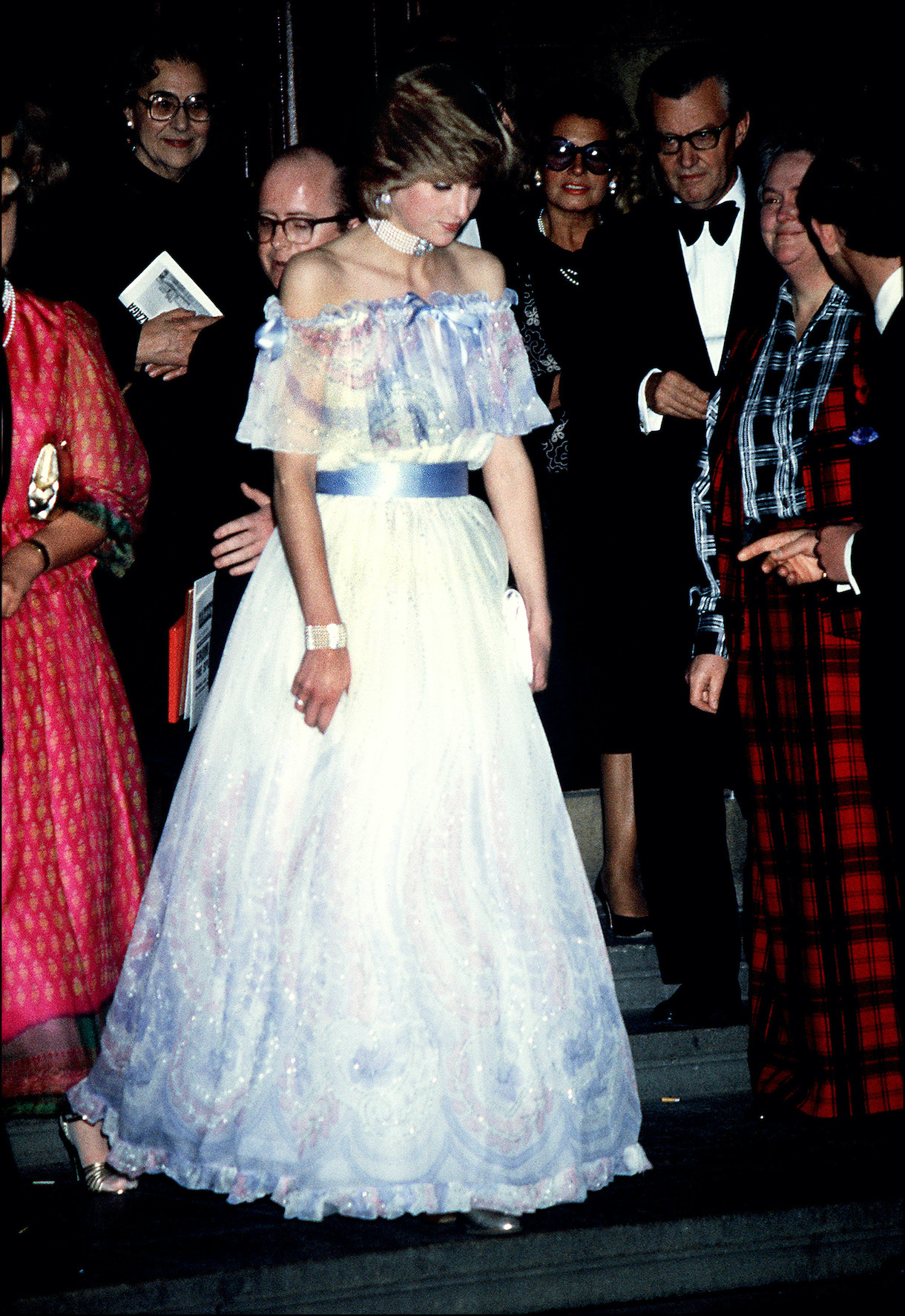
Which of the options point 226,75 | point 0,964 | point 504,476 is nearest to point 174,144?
point 226,75

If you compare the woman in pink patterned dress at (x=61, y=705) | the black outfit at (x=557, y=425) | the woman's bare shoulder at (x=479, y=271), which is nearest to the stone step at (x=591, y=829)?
the black outfit at (x=557, y=425)

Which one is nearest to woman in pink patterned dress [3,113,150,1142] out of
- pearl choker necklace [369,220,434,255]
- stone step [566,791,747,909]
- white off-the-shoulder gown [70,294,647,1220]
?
white off-the-shoulder gown [70,294,647,1220]

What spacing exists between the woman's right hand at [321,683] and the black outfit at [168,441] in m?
0.72

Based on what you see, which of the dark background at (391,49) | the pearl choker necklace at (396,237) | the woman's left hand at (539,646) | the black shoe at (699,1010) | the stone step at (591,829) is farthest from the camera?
the dark background at (391,49)

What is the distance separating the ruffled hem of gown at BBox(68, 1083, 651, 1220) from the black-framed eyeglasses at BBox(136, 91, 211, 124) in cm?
222

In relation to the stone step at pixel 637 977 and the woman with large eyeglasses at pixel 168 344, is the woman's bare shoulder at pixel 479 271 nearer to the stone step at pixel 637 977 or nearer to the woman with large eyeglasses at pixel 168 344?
the woman with large eyeglasses at pixel 168 344

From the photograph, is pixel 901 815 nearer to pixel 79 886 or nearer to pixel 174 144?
pixel 79 886

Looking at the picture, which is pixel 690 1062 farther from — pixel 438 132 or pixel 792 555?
pixel 438 132

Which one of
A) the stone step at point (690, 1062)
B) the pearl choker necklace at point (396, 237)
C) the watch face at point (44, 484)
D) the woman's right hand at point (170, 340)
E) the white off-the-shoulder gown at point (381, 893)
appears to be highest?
the pearl choker necklace at point (396, 237)

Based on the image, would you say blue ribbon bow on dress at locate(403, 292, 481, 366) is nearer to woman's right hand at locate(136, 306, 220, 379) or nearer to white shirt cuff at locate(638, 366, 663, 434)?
woman's right hand at locate(136, 306, 220, 379)

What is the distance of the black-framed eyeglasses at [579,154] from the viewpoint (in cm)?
348

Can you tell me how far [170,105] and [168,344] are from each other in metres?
0.58

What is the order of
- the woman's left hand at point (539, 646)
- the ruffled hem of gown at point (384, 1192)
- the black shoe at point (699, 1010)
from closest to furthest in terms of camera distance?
the ruffled hem of gown at point (384, 1192) → the woman's left hand at point (539, 646) → the black shoe at point (699, 1010)

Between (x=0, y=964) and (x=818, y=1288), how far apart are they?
1474mm
